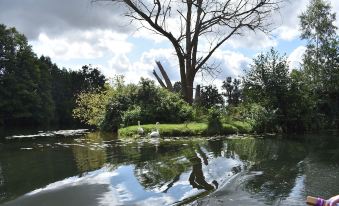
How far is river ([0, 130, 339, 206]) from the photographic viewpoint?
8773 mm

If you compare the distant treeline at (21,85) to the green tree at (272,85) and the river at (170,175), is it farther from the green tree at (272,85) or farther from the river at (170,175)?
the river at (170,175)

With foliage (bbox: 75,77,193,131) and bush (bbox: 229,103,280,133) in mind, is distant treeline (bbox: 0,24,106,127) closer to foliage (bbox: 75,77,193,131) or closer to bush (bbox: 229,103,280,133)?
foliage (bbox: 75,77,193,131)

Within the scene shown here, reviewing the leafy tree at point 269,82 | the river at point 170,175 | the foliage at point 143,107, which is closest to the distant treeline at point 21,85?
the foliage at point 143,107

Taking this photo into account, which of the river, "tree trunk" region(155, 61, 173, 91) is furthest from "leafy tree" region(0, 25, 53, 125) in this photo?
the river

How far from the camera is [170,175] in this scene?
1091 centimetres

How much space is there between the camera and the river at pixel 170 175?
8.77 m

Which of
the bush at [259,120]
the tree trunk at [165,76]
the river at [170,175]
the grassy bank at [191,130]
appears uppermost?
the tree trunk at [165,76]

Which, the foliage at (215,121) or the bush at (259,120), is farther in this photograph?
the bush at (259,120)

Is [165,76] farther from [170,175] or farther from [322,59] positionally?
[170,175]

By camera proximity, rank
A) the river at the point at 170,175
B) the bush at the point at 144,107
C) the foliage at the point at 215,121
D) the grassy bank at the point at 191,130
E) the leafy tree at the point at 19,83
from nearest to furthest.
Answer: the river at the point at 170,175, the grassy bank at the point at 191,130, the foliage at the point at 215,121, the bush at the point at 144,107, the leafy tree at the point at 19,83

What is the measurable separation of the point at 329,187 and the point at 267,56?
16102 millimetres

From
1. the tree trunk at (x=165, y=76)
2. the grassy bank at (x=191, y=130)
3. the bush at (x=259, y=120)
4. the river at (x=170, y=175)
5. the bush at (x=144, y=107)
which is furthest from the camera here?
the tree trunk at (x=165, y=76)

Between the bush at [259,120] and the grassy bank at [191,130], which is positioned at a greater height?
the bush at [259,120]

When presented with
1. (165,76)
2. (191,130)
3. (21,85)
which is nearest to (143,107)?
(191,130)
